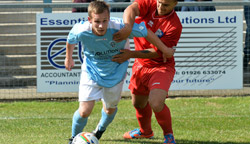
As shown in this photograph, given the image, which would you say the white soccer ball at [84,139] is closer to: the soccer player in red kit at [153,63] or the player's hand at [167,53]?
the soccer player in red kit at [153,63]

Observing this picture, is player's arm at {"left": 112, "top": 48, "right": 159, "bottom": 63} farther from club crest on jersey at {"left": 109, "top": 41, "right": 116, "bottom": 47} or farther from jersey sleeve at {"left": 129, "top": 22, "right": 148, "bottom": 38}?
jersey sleeve at {"left": 129, "top": 22, "right": 148, "bottom": 38}

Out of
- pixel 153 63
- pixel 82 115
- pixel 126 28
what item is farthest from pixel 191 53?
pixel 82 115

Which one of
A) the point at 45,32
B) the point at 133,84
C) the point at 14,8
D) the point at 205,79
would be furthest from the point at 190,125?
the point at 14,8

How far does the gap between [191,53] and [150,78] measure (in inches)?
144

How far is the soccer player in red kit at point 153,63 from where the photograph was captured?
608 centimetres

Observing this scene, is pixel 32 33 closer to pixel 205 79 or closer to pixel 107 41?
pixel 205 79

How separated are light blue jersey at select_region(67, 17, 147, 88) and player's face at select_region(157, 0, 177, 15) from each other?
0.47 metres

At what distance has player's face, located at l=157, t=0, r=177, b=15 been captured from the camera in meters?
6.11

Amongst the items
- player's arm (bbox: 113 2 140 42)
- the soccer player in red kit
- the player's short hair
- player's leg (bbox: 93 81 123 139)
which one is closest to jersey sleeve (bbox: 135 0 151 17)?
the soccer player in red kit

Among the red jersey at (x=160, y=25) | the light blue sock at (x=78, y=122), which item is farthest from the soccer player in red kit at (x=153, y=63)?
the light blue sock at (x=78, y=122)

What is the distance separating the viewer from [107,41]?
578cm

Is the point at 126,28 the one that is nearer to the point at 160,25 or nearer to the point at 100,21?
the point at 100,21

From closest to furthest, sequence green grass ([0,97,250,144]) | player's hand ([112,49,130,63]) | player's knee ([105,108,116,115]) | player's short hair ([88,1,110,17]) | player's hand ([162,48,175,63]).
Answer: player's short hair ([88,1,110,17])
player's hand ([112,49,130,63])
player's hand ([162,48,175,63])
player's knee ([105,108,116,115])
green grass ([0,97,250,144])

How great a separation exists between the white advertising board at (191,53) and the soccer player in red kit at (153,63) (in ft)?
9.98
